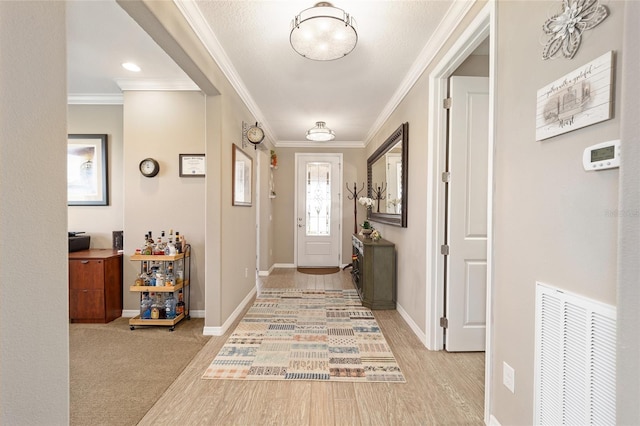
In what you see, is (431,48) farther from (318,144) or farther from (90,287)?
(90,287)

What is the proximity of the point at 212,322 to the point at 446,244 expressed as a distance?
90.1 inches

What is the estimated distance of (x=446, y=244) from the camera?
8.26ft

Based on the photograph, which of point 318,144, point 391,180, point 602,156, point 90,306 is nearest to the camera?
point 602,156

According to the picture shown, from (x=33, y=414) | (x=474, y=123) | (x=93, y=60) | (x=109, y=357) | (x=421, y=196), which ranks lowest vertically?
(x=109, y=357)

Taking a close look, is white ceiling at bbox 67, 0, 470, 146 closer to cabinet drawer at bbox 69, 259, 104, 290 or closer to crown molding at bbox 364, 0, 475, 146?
crown molding at bbox 364, 0, 475, 146

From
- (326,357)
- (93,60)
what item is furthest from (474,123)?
(93,60)

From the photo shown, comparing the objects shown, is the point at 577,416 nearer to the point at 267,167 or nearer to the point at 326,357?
the point at 326,357

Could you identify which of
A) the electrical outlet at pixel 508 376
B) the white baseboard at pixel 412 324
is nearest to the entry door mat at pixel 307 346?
the white baseboard at pixel 412 324

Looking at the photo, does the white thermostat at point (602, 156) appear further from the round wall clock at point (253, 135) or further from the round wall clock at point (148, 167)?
the round wall clock at point (148, 167)

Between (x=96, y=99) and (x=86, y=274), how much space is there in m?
2.02

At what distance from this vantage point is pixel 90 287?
3104 mm

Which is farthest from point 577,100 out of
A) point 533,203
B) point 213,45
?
point 213,45

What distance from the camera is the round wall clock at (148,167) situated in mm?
3266

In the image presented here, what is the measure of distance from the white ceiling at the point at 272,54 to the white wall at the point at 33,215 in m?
1.49
